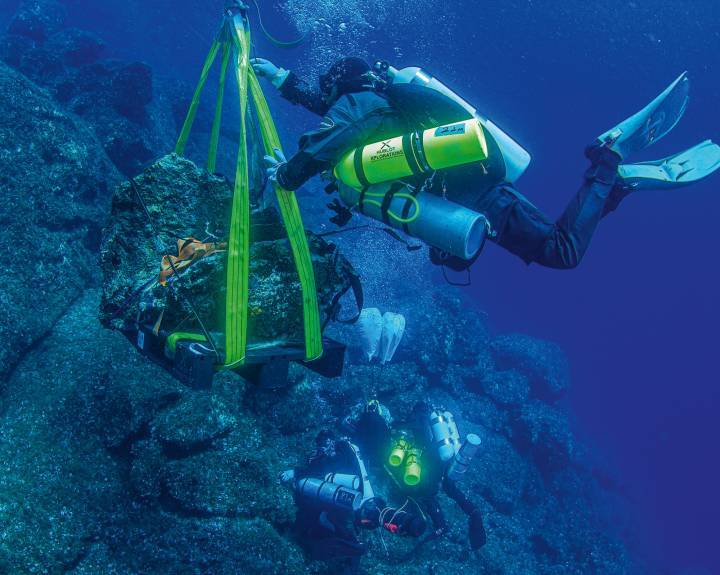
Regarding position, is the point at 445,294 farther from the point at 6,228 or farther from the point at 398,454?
the point at 6,228

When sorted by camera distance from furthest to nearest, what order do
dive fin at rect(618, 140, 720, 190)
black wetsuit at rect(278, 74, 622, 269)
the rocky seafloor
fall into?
1. the rocky seafloor
2. dive fin at rect(618, 140, 720, 190)
3. black wetsuit at rect(278, 74, 622, 269)

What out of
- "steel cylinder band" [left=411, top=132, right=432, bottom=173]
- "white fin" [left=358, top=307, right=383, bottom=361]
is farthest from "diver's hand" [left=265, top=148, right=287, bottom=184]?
"white fin" [left=358, top=307, right=383, bottom=361]

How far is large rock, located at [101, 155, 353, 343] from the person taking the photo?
3199mm

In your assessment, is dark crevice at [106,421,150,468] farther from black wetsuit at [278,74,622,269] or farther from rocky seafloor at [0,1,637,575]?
black wetsuit at [278,74,622,269]

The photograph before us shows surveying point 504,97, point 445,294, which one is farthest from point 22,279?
point 504,97

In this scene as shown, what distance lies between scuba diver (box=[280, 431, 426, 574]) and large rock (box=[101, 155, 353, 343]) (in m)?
2.95

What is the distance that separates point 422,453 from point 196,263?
14.3ft

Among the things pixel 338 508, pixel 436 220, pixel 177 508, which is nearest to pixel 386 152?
pixel 436 220

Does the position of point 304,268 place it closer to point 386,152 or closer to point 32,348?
point 386,152

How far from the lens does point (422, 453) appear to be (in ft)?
19.5

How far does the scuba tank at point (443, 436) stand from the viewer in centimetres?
593

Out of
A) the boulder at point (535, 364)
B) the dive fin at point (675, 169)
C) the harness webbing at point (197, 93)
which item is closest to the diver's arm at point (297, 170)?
the harness webbing at point (197, 93)

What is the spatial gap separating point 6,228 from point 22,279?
2.53ft

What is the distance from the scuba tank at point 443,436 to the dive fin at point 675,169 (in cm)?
407
